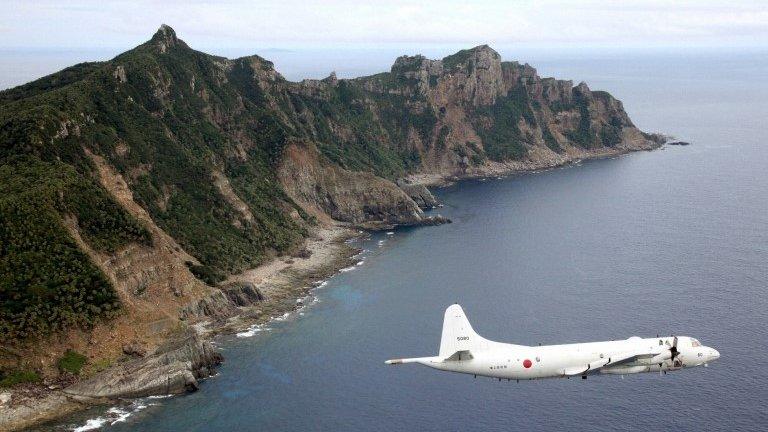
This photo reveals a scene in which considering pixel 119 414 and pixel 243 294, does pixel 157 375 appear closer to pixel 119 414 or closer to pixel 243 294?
pixel 119 414

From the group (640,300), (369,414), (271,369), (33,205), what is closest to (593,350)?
(369,414)

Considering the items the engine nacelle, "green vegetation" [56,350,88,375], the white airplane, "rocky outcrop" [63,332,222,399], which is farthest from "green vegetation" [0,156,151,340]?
the engine nacelle

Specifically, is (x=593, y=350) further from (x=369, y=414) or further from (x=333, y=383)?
(x=333, y=383)

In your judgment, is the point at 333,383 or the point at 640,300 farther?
the point at 640,300

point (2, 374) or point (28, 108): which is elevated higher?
point (28, 108)

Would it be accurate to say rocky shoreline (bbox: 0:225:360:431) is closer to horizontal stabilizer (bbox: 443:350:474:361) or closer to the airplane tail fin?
horizontal stabilizer (bbox: 443:350:474:361)

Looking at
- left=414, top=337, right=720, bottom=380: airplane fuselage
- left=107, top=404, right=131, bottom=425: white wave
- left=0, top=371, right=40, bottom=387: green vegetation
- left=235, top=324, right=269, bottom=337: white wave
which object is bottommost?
left=107, top=404, right=131, bottom=425: white wave

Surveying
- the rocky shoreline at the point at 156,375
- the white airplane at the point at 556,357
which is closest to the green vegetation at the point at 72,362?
the rocky shoreline at the point at 156,375
